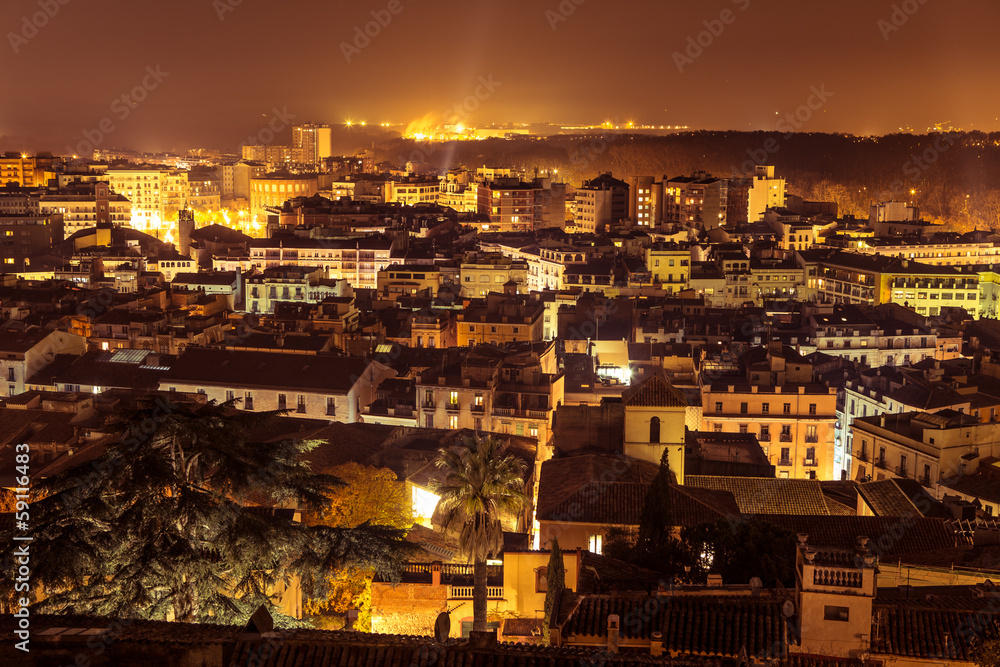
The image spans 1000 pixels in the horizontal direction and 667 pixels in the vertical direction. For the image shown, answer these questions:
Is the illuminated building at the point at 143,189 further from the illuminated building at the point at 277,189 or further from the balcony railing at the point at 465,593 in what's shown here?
the balcony railing at the point at 465,593

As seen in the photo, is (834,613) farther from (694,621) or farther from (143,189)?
(143,189)

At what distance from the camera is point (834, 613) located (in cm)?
1163

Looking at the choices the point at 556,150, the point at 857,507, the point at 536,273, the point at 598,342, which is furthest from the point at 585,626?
the point at 556,150

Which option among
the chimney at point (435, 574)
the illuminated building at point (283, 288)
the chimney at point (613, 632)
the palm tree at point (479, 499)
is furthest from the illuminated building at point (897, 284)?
the chimney at point (613, 632)

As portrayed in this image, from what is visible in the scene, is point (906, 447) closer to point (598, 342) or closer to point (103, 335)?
point (598, 342)

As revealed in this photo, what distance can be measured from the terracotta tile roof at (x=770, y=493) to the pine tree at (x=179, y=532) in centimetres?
1097

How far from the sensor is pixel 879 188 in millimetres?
137000

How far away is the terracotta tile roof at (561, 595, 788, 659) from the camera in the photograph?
11.2 metres

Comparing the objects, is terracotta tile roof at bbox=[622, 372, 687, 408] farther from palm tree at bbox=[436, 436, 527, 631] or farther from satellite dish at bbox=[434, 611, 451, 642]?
satellite dish at bbox=[434, 611, 451, 642]

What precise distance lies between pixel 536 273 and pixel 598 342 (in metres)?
→ 25.9

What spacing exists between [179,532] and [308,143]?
554ft

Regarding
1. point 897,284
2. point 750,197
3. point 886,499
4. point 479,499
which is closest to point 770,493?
point 886,499

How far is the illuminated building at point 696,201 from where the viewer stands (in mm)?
93750

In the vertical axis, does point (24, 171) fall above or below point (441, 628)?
above
